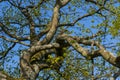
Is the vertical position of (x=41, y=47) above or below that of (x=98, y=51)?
below

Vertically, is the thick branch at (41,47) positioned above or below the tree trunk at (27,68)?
above

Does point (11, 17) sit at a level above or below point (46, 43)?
above

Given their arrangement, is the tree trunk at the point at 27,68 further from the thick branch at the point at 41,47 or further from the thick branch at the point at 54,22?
the thick branch at the point at 54,22

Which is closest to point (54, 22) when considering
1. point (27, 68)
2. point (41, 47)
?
point (41, 47)

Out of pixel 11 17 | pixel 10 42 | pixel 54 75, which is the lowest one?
pixel 54 75

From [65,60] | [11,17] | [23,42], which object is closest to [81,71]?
[65,60]

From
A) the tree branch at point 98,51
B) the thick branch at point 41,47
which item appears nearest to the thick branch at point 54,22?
the thick branch at point 41,47

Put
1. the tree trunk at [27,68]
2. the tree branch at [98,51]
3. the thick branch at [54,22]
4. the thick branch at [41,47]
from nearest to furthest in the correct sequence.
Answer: the tree branch at [98,51]
the tree trunk at [27,68]
the thick branch at [41,47]
the thick branch at [54,22]

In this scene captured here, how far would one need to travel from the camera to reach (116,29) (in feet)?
44.7

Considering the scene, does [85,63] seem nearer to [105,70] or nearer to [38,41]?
[105,70]

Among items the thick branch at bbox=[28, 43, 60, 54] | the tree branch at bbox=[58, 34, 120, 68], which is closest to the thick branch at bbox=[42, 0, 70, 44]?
the thick branch at bbox=[28, 43, 60, 54]

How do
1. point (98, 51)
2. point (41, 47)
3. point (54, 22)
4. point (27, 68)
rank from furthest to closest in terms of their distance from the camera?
point (54, 22), point (41, 47), point (27, 68), point (98, 51)

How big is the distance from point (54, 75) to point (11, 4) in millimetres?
5451

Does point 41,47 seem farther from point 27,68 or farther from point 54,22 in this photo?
point 54,22
